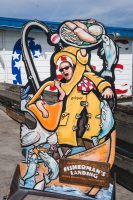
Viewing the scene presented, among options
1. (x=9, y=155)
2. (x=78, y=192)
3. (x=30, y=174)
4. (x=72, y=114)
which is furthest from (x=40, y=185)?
(x=9, y=155)

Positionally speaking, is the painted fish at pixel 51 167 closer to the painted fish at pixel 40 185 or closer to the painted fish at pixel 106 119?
the painted fish at pixel 40 185

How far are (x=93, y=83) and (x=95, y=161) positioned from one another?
0.96m

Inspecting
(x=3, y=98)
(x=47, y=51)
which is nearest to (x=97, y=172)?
(x=3, y=98)

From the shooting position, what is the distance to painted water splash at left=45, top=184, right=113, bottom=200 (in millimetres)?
3913

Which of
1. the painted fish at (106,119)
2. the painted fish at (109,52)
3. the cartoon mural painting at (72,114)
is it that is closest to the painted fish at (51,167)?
the cartoon mural painting at (72,114)

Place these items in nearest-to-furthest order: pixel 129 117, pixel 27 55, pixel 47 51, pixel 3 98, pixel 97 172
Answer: pixel 97 172, pixel 27 55, pixel 129 117, pixel 3 98, pixel 47 51

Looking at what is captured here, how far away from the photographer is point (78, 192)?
397cm

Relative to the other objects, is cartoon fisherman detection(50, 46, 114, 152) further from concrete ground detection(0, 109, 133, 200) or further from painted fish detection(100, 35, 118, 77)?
concrete ground detection(0, 109, 133, 200)

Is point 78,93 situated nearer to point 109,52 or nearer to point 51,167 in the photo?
point 109,52

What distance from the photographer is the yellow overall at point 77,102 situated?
3.98m

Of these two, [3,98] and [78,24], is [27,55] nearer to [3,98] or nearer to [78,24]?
[78,24]

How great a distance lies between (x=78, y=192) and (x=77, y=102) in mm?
1117

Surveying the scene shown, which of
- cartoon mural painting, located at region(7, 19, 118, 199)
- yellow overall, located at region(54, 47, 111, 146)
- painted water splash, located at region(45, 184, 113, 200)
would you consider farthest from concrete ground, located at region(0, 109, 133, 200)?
yellow overall, located at region(54, 47, 111, 146)

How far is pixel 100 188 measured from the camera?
3951 mm
